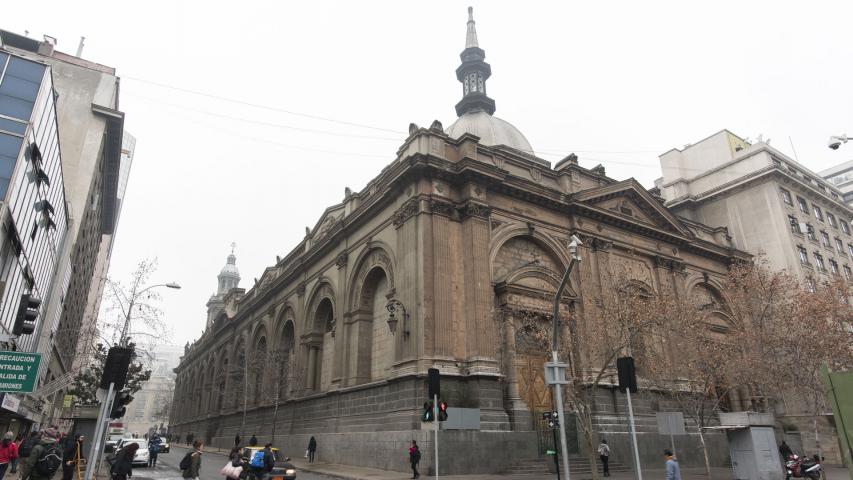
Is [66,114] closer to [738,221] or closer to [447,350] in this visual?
[447,350]

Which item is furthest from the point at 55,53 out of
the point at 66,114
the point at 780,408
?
the point at 780,408

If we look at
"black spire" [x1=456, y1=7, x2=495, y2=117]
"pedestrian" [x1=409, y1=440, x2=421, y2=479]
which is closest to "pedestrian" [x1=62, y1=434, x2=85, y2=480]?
"pedestrian" [x1=409, y1=440, x2=421, y2=479]

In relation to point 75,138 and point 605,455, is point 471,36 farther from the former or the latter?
point 605,455

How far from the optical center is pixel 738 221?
4372 centimetres

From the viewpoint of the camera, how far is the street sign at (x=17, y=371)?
35.2 feet

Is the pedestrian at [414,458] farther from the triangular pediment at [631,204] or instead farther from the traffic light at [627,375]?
the triangular pediment at [631,204]

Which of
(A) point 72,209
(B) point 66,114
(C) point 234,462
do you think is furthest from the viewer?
(B) point 66,114

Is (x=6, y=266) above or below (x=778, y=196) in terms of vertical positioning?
below

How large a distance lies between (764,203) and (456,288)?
32352 mm

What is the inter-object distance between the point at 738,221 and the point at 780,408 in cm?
1527

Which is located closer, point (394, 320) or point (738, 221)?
point (394, 320)

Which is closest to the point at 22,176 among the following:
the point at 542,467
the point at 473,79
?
the point at 542,467

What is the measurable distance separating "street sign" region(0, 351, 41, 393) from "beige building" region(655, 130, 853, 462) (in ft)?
140

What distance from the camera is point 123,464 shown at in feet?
39.3
